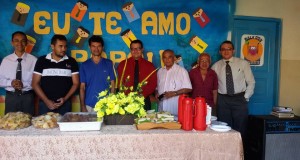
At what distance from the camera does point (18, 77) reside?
11.4 ft

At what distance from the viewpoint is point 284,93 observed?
4645 millimetres

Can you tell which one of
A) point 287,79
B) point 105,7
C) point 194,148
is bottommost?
point 194,148

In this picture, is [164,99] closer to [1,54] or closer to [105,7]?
[105,7]

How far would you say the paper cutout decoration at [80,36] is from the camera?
393 centimetres

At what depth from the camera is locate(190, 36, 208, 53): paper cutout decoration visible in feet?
13.9


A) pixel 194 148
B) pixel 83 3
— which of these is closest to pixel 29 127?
pixel 194 148

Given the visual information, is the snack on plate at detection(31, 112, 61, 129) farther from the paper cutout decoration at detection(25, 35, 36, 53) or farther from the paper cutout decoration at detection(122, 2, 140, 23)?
the paper cutout decoration at detection(122, 2, 140, 23)

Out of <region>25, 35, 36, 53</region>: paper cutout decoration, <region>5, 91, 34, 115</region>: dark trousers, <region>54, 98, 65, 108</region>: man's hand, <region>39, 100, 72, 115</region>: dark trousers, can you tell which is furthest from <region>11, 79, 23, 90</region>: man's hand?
<region>25, 35, 36, 53</region>: paper cutout decoration

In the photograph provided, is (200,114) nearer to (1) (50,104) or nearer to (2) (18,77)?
(1) (50,104)

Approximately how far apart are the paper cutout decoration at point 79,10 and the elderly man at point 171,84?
4.40ft

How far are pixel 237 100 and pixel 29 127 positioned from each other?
9.00 feet

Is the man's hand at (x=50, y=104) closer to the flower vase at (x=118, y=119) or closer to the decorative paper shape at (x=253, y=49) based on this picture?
the flower vase at (x=118, y=119)

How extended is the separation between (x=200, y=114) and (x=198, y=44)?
2254 mm

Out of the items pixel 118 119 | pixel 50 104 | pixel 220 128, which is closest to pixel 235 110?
pixel 220 128
